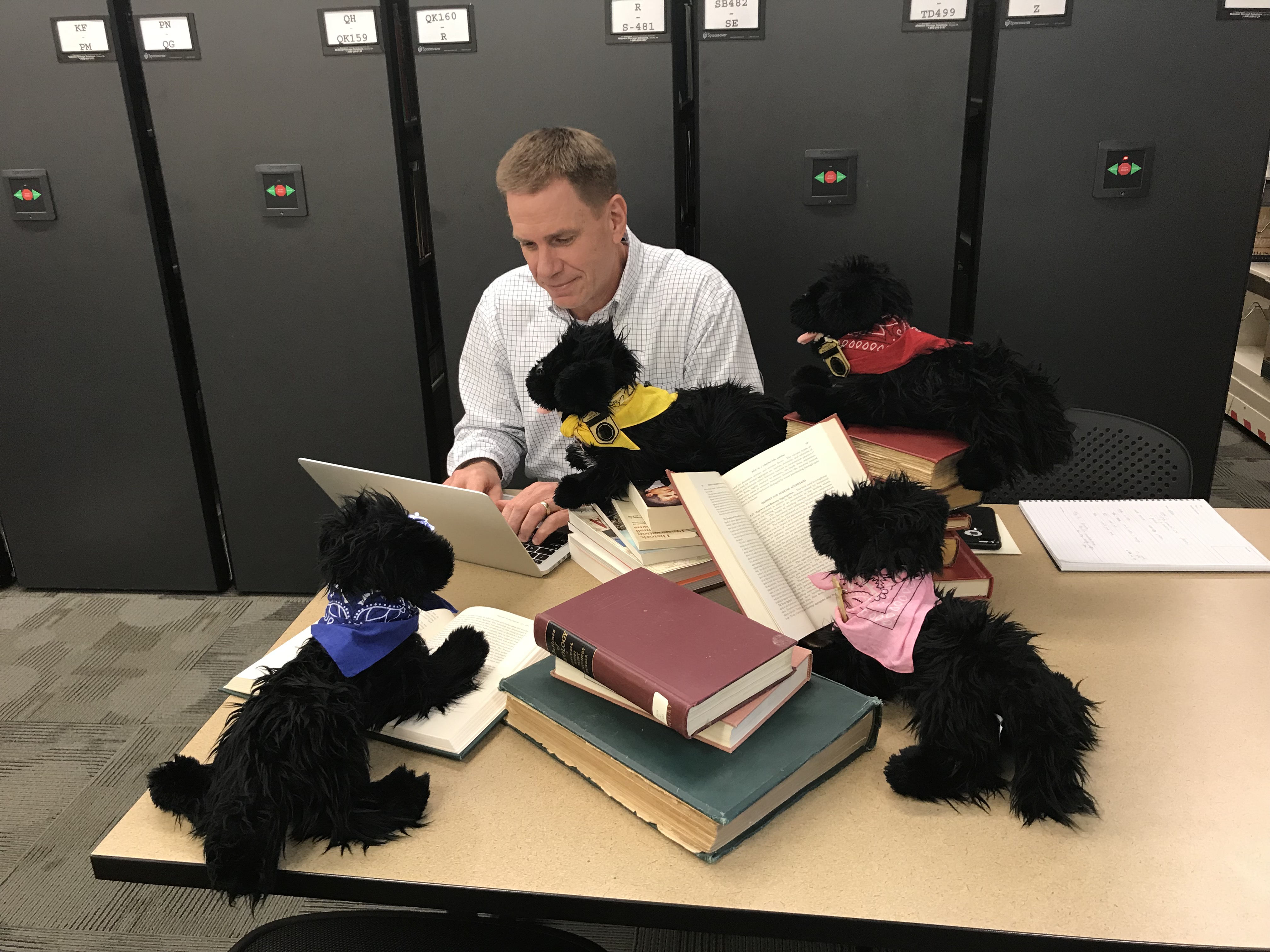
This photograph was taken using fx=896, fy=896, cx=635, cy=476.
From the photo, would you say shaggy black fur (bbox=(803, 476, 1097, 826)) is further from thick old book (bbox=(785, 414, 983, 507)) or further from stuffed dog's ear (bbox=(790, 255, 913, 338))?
stuffed dog's ear (bbox=(790, 255, 913, 338))

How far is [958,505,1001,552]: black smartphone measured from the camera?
1.33m

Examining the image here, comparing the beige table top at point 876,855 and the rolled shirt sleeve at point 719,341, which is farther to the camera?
the rolled shirt sleeve at point 719,341

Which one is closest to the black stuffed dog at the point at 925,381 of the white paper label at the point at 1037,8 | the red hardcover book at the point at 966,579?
the red hardcover book at the point at 966,579

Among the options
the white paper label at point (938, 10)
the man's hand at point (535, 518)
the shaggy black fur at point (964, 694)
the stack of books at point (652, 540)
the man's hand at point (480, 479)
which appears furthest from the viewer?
the white paper label at point (938, 10)

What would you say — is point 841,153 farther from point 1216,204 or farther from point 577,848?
point 577,848

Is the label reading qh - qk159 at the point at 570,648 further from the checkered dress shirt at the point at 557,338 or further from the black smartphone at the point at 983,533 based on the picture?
the checkered dress shirt at the point at 557,338

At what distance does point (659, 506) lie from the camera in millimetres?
1146

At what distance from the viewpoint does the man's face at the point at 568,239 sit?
1.62 m

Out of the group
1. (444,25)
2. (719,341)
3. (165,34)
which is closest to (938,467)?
(719,341)

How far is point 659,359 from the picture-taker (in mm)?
1888

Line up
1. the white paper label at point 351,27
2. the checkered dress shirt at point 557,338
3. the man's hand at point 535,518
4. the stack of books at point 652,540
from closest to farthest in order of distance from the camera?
the stack of books at point 652,540
the man's hand at point 535,518
the checkered dress shirt at point 557,338
the white paper label at point 351,27

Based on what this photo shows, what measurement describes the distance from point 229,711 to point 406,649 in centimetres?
21

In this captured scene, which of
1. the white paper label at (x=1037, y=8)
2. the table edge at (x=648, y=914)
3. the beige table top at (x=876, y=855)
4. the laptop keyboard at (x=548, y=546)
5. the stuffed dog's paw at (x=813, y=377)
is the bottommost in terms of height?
the table edge at (x=648, y=914)

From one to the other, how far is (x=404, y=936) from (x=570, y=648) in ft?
1.26
